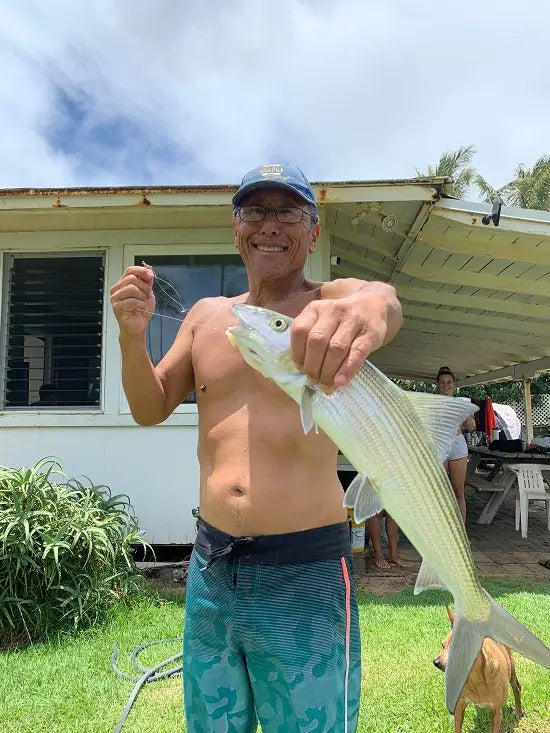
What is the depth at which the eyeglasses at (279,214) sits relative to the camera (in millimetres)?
1762

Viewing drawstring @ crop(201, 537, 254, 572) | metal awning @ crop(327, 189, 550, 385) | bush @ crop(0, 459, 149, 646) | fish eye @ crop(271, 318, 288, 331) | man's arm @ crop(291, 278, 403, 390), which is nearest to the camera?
man's arm @ crop(291, 278, 403, 390)

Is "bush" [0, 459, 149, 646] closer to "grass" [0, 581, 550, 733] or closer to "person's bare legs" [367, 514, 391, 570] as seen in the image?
"grass" [0, 581, 550, 733]

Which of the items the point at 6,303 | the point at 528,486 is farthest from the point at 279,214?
the point at 528,486

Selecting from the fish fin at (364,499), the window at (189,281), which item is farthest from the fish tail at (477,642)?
the window at (189,281)

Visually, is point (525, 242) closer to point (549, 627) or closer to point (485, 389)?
point (549, 627)

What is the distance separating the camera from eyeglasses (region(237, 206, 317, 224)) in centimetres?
176

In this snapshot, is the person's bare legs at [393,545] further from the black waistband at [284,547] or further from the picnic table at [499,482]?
the black waistband at [284,547]

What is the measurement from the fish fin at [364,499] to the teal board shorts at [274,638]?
0.38 m

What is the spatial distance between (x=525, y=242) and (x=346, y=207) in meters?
1.79

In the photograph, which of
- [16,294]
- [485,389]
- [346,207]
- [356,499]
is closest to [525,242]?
[346,207]

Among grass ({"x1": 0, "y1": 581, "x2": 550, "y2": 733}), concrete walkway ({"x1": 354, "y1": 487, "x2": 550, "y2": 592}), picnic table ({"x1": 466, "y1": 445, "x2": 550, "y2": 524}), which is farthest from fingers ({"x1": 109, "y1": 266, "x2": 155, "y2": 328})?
picnic table ({"x1": 466, "y1": 445, "x2": 550, "y2": 524})

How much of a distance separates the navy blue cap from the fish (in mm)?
607

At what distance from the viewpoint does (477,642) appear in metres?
1.30

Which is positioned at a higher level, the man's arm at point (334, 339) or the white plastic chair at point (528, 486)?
the man's arm at point (334, 339)
